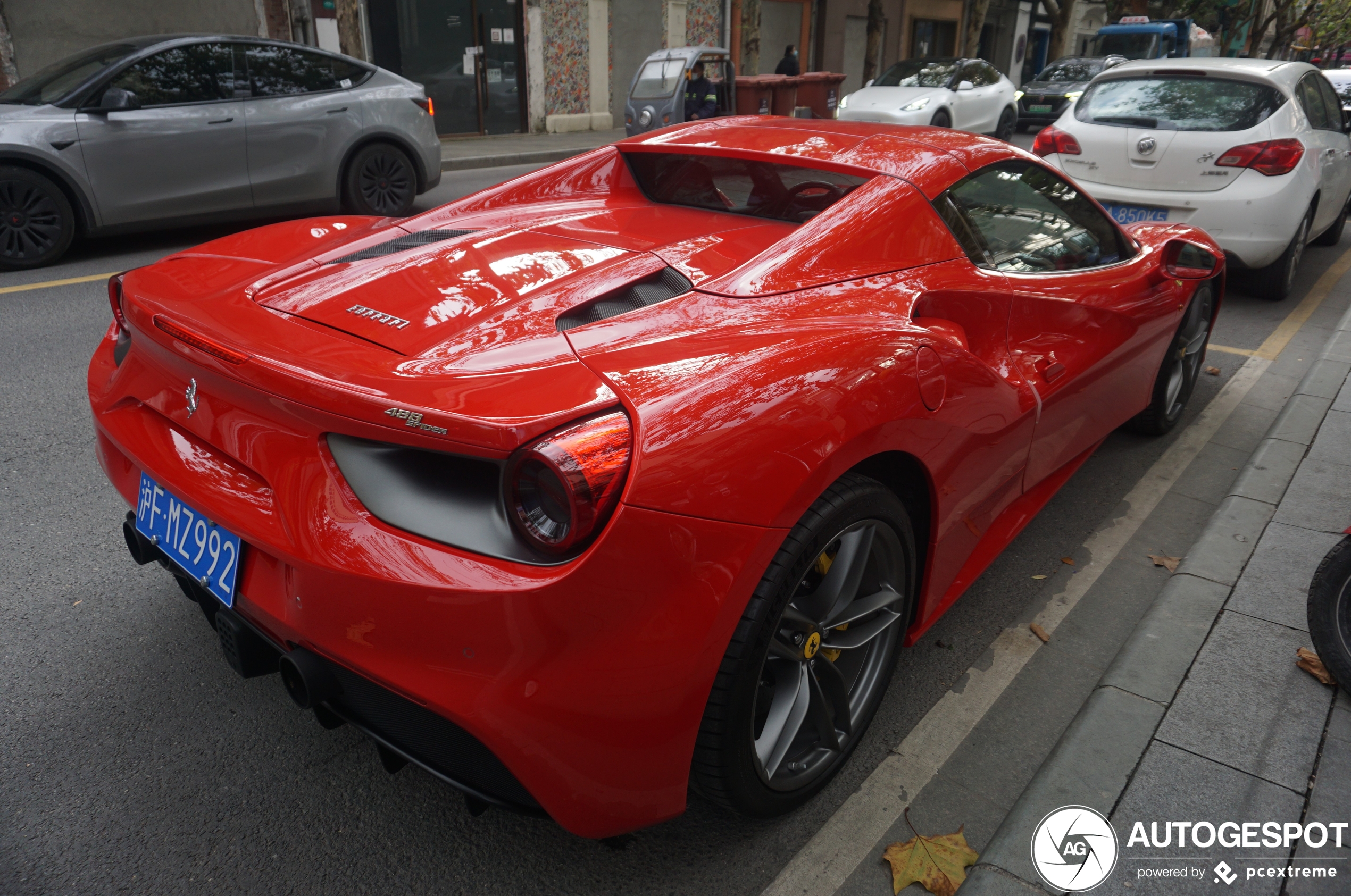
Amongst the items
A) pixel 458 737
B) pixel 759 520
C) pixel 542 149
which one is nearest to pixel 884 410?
pixel 759 520

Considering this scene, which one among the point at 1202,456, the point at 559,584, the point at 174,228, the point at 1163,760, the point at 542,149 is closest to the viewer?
the point at 559,584

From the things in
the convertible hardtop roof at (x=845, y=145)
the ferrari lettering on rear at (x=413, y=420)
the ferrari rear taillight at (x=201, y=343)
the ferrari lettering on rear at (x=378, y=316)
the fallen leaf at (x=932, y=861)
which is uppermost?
the convertible hardtop roof at (x=845, y=145)

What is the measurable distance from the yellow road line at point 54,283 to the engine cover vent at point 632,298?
5.85m

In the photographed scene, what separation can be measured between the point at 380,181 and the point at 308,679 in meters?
7.73

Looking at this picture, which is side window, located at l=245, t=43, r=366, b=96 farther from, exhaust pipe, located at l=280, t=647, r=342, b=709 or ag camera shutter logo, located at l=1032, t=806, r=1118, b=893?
ag camera shutter logo, located at l=1032, t=806, r=1118, b=893

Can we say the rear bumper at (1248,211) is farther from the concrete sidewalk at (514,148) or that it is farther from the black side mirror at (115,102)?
the concrete sidewalk at (514,148)

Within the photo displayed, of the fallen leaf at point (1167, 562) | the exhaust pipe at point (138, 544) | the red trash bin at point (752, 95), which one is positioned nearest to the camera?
the exhaust pipe at point (138, 544)

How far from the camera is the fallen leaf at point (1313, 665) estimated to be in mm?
2561

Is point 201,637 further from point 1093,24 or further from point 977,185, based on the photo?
point 1093,24

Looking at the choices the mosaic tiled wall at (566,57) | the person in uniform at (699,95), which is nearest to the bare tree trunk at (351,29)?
the person in uniform at (699,95)

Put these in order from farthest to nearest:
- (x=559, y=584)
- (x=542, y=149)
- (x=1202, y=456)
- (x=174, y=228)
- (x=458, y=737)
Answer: (x=542, y=149) < (x=174, y=228) < (x=1202, y=456) < (x=458, y=737) < (x=559, y=584)

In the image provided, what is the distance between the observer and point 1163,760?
226 cm

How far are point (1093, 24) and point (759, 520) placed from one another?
1927 inches

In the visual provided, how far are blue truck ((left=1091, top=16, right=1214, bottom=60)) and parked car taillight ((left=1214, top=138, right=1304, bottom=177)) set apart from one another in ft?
69.5
